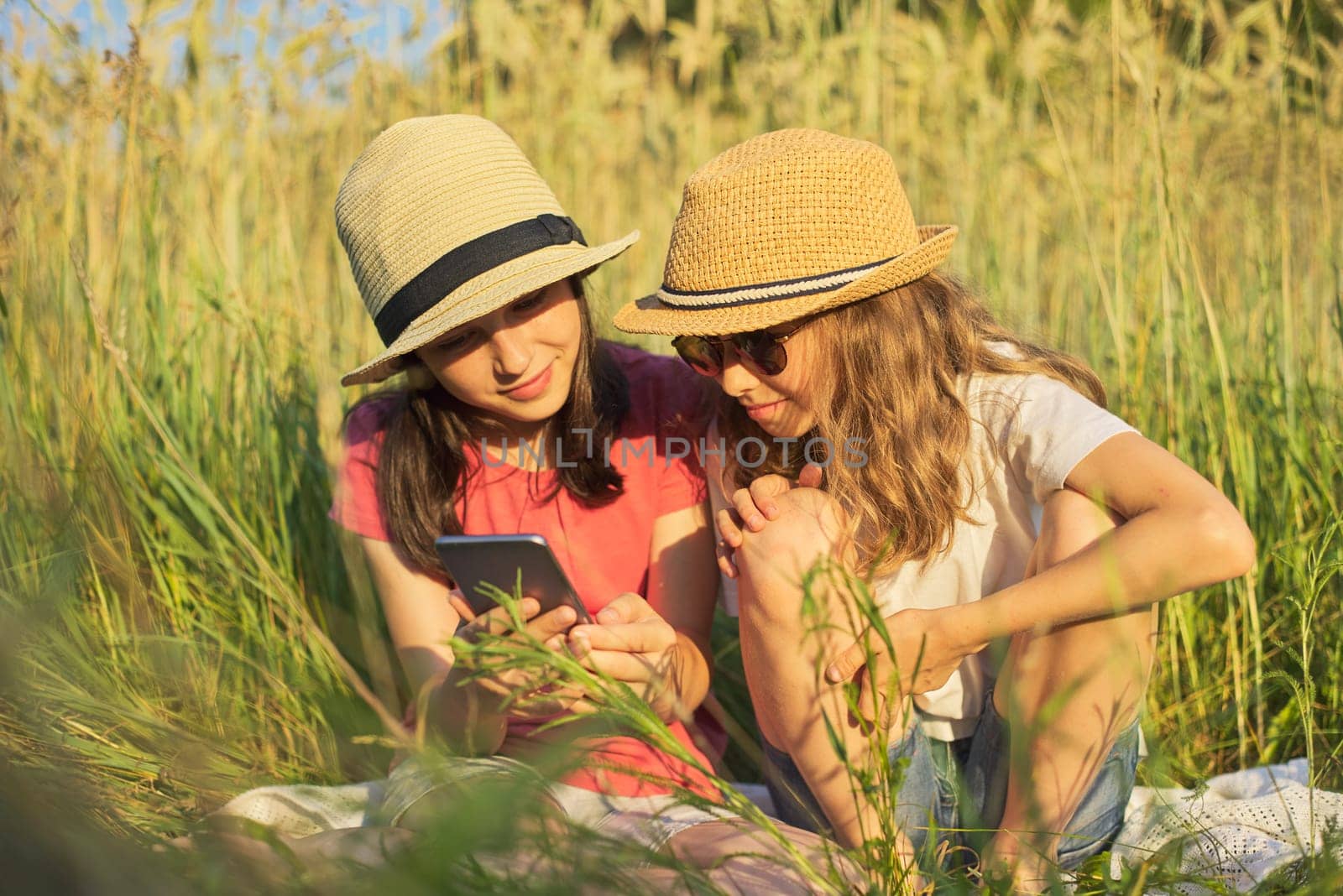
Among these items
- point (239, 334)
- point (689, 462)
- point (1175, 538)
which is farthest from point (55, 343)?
point (1175, 538)

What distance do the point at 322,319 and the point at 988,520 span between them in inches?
63.1

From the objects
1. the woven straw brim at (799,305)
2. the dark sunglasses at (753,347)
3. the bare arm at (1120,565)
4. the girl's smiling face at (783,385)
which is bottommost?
the bare arm at (1120,565)

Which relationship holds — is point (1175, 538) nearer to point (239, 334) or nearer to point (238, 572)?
point (238, 572)

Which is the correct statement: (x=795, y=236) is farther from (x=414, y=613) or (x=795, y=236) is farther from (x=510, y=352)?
(x=414, y=613)

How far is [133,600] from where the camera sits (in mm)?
1866

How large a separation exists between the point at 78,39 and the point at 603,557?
1.55 metres

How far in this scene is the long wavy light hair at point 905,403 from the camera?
1.57m

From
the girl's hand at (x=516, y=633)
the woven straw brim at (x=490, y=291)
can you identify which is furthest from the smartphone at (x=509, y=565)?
the woven straw brim at (x=490, y=291)

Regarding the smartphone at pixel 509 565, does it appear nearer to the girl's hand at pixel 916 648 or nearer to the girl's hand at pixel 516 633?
the girl's hand at pixel 516 633

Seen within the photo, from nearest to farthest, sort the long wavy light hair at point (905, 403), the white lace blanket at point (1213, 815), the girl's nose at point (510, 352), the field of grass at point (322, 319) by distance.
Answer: the white lace blanket at point (1213, 815) → the long wavy light hair at point (905, 403) → the girl's nose at point (510, 352) → the field of grass at point (322, 319)

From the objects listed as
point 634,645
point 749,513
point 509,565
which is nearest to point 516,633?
point 509,565

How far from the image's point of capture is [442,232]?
1649mm

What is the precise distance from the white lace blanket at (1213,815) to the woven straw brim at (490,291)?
2.08 ft

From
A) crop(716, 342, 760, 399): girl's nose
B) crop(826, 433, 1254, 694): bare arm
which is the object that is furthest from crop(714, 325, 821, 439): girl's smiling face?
crop(826, 433, 1254, 694): bare arm
